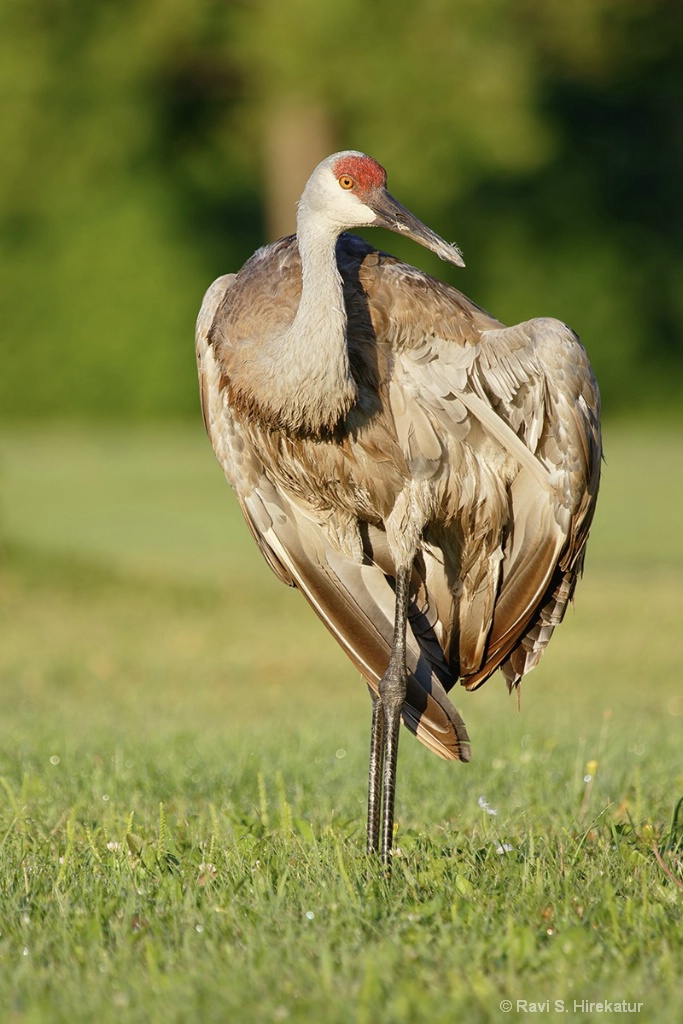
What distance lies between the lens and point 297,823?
14.0ft

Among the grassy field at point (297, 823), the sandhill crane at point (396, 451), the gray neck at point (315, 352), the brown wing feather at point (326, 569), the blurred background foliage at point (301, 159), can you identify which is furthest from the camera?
the blurred background foliage at point (301, 159)

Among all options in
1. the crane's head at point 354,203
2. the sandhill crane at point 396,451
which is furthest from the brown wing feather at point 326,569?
the crane's head at point 354,203

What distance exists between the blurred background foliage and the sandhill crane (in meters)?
13.8

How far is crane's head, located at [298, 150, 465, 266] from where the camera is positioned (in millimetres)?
4461

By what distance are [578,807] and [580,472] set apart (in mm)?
1127

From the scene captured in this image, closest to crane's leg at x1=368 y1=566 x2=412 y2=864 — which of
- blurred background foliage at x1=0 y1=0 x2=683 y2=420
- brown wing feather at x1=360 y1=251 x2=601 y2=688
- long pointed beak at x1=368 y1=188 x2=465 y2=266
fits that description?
brown wing feather at x1=360 y1=251 x2=601 y2=688

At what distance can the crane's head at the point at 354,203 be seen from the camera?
4461 millimetres

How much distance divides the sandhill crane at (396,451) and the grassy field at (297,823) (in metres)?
0.48

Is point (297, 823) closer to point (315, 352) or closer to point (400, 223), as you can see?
point (315, 352)

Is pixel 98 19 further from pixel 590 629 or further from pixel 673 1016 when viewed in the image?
pixel 673 1016

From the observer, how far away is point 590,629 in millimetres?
9844

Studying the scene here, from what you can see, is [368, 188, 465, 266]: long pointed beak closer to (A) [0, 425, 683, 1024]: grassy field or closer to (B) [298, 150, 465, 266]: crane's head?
(B) [298, 150, 465, 266]: crane's head

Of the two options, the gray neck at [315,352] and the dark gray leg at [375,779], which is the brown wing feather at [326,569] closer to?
the dark gray leg at [375,779]

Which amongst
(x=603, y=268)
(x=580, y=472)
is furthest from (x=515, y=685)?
(x=603, y=268)
